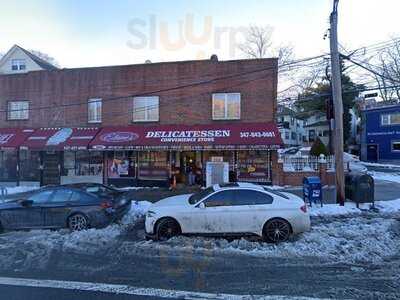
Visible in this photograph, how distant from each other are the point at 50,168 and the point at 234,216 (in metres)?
17.7

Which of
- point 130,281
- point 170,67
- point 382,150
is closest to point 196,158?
point 170,67

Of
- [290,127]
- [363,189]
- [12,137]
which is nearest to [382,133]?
[290,127]

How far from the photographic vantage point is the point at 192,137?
68.8 ft

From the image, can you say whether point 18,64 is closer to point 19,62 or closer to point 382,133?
point 19,62

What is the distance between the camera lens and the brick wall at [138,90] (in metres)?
21.6

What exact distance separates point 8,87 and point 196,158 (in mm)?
13608

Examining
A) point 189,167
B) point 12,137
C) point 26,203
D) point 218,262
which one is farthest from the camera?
point 12,137

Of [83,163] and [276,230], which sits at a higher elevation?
[83,163]

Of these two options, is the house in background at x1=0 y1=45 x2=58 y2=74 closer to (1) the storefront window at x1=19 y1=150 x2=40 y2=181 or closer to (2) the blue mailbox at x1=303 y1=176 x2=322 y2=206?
(1) the storefront window at x1=19 y1=150 x2=40 y2=181

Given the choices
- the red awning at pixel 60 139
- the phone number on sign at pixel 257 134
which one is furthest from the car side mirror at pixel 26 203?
the phone number on sign at pixel 257 134

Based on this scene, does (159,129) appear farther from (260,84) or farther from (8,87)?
(8,87)

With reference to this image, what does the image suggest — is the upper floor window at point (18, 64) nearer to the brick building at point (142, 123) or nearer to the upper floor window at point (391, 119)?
the brick building at point (142, 123)

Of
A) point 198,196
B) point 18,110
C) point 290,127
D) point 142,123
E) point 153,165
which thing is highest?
point 290,127

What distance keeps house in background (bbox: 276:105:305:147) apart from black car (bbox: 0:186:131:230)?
48.5 meters
